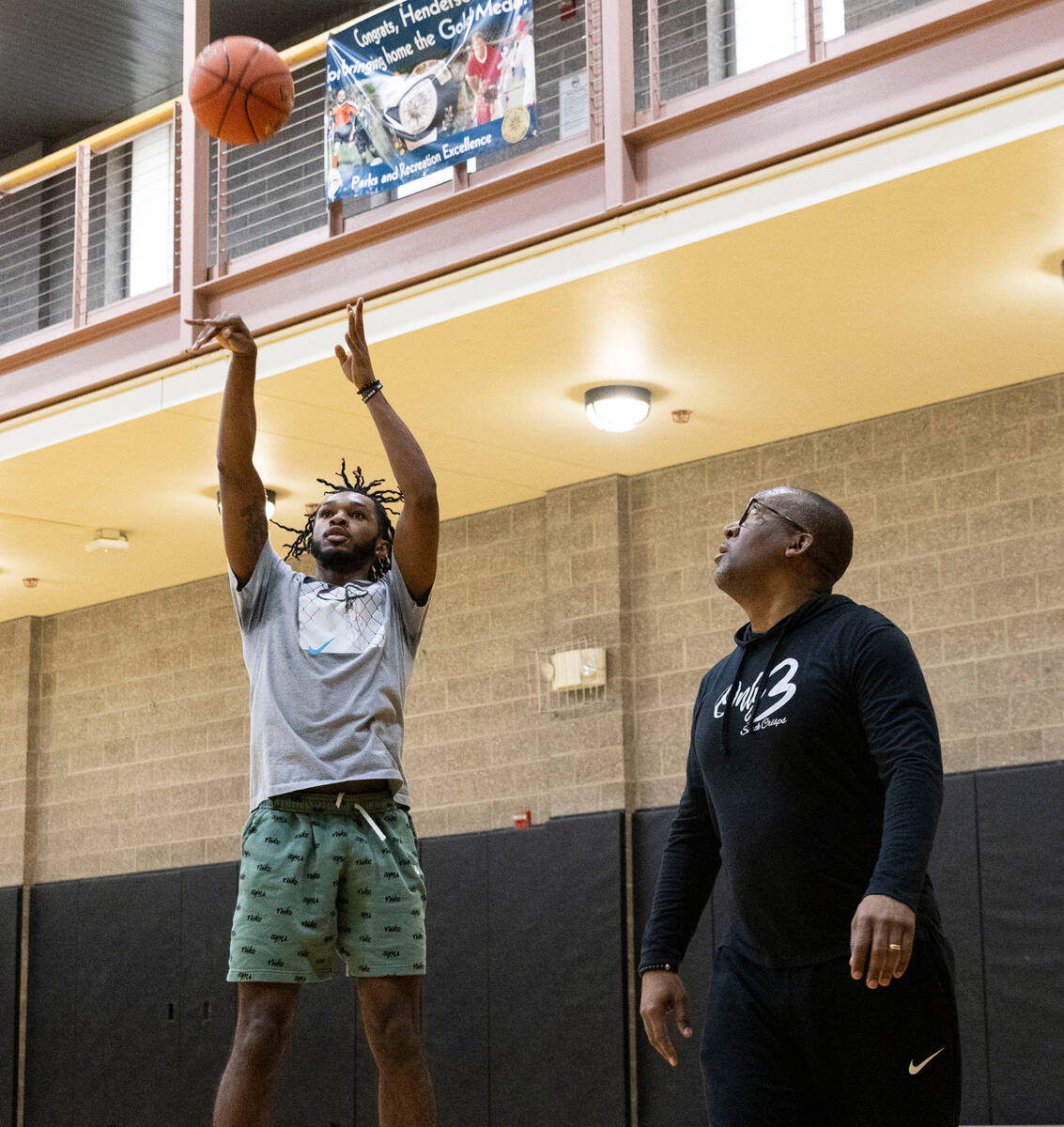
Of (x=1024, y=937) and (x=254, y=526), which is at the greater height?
(x=254, y=526)

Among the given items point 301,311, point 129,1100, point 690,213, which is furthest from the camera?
point 129,1100

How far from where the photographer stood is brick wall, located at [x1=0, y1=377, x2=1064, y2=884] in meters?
8.18

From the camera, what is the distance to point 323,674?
3.97 meters

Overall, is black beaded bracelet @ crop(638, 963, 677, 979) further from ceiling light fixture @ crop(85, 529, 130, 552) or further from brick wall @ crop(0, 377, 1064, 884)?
ceiling light fixture @ crop(85, 529, 130, 552)

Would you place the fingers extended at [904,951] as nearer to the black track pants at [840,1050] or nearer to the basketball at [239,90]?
the black track pants at [840,1050]

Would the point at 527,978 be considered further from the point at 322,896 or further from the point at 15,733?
the point at 322,896

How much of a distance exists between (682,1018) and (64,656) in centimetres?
997

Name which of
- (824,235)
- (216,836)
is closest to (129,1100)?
(216,836)

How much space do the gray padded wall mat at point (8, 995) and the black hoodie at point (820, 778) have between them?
9770 mm

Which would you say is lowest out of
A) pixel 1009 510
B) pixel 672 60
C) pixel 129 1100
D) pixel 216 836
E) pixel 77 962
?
pixel 129 1100

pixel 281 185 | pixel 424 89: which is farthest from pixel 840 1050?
pixel 281 185

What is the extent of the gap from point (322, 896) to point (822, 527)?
1364mm

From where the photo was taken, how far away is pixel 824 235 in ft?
22.0

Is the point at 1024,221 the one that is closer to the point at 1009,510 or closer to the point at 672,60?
the point at 1009,510
